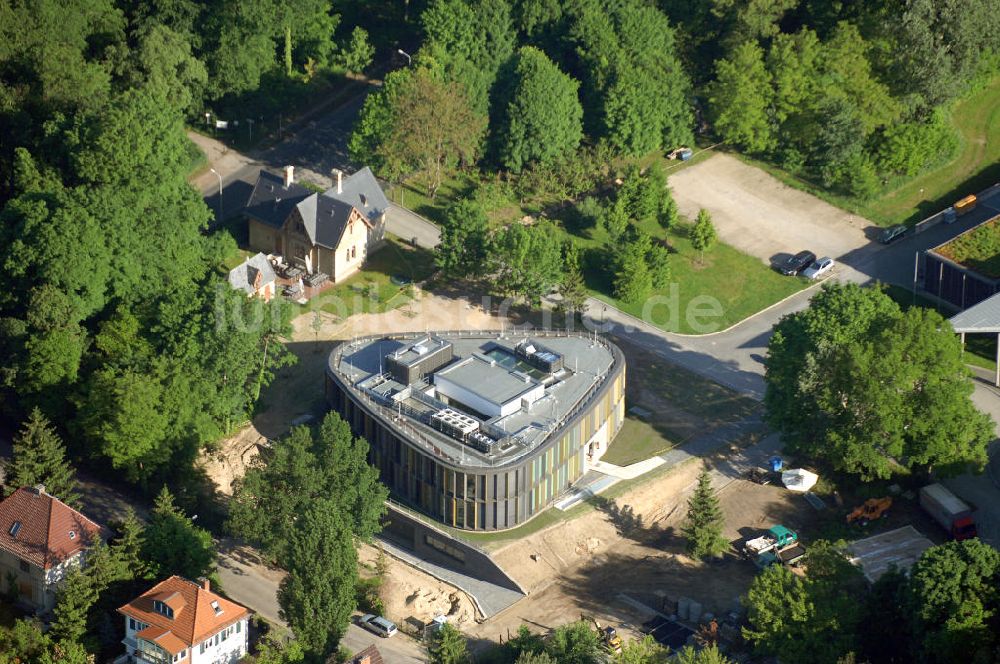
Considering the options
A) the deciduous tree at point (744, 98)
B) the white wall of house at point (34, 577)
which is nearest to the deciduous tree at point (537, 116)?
the deciduous tree at point (744, 98)

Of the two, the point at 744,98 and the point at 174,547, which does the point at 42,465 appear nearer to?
the point at 174,547

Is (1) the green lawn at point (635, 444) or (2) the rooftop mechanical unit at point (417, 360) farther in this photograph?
(1) the green lawn at point (635, 444)

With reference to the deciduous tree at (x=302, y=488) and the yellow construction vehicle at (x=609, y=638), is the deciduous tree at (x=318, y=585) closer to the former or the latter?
the deciduous tree at (x=302, y=488)

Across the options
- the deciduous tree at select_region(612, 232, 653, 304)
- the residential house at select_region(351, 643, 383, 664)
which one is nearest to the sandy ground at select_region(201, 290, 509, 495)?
the deciduous tree at select_region(612, 232, 653, 304)

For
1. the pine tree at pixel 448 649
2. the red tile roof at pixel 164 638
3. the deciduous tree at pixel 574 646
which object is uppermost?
the red tile roof at pixel 164 638

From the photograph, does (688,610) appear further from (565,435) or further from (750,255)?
(750,255)

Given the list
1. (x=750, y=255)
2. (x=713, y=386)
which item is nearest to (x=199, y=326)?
(x=713, y=386)

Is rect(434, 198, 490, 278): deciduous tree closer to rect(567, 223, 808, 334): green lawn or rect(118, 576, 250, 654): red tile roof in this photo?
rect(567, 223, 808, 334): green lawn
